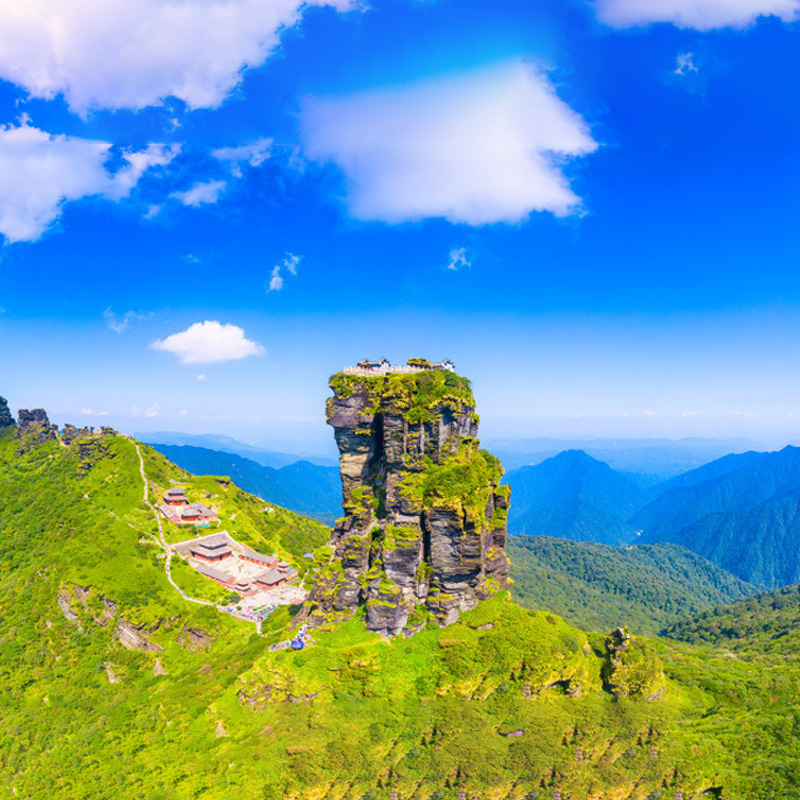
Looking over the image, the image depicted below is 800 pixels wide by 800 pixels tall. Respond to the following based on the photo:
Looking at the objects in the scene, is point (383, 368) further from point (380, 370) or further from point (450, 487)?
point (450, 487)

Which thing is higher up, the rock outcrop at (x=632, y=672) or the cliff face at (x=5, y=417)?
the cliff face at (x=5, y=417)

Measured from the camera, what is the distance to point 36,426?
11919 cm

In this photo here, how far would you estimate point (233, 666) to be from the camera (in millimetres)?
49812

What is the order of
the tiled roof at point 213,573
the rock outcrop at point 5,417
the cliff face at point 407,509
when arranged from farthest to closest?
the rock outcrop at point 5,417, the tiled roof at point 213,573, the cliff face at point 407,509

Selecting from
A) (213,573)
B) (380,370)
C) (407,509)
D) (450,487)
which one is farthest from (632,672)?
(213,573)

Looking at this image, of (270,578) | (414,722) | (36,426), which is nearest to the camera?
(414,722)

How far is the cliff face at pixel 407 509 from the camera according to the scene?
142ft

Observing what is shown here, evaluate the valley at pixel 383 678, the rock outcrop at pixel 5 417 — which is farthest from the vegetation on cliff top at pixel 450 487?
the rock outcrop at pixel 5 417

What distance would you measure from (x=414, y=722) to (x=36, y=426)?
13018 cm

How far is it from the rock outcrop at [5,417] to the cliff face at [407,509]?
127901 millimetres

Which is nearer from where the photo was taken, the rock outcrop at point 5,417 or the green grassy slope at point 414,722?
the green grassy slope at point 414,722

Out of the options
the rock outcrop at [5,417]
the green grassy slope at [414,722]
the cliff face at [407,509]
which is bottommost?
the green grassy slope at [414,722]

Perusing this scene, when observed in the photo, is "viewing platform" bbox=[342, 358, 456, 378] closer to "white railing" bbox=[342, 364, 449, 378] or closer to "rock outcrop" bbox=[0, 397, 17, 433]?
"white railing" bbox=[342, 364, 449, 378]

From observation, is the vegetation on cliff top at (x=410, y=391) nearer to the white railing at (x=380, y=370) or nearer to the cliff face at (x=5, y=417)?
the white railing at (x=380, y=370)
